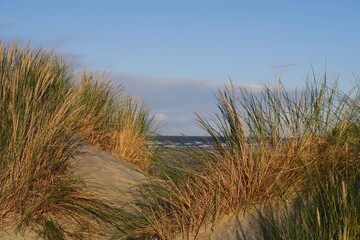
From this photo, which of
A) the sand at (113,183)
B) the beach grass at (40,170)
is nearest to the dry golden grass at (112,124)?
the sand at (113,183)

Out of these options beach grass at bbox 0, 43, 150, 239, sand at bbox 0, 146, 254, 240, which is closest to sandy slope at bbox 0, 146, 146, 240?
sand at bbox 0, 146, 254, 240

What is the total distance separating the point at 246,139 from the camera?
19.8 ft

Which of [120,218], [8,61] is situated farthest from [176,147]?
[8,61]

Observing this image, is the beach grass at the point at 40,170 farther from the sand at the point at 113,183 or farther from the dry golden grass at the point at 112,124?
the dry golden grass at the point at 112,124

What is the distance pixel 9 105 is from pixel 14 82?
31cm

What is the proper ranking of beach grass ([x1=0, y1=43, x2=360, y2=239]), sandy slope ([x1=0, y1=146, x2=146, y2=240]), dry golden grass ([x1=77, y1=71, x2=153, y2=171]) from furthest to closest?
1. dry golden grass ([x1=77, y1=71, x2=153, y2=171])
2. sandy slope ([x1=0, y1=146, x2=146, y2=240])
3. beach grass ([x1=0, y1=43, x2=360, y2=239])

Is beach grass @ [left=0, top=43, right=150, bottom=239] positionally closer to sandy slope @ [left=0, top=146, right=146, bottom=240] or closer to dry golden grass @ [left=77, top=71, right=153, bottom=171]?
sandy slope @ [left=0, top=146, right=146, bottom=240]

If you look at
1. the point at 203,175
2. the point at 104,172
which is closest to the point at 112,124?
the point at 104,172

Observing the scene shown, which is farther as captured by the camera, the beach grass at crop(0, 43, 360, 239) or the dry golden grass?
the dry golden grass

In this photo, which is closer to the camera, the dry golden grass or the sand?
the sand

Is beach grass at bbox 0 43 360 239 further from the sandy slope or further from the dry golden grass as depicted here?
the dry golden grass

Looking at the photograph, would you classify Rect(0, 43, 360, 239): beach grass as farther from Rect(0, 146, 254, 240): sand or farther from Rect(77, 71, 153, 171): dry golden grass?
Rect(77, 71, 153, 171): dry golden grass

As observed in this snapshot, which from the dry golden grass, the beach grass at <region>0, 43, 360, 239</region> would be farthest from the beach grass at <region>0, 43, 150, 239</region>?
the dry golden grass

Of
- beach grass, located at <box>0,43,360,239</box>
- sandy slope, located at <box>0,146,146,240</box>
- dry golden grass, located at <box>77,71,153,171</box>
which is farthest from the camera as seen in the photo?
dry golden grass, located at <box>77,71,153,171</box>
